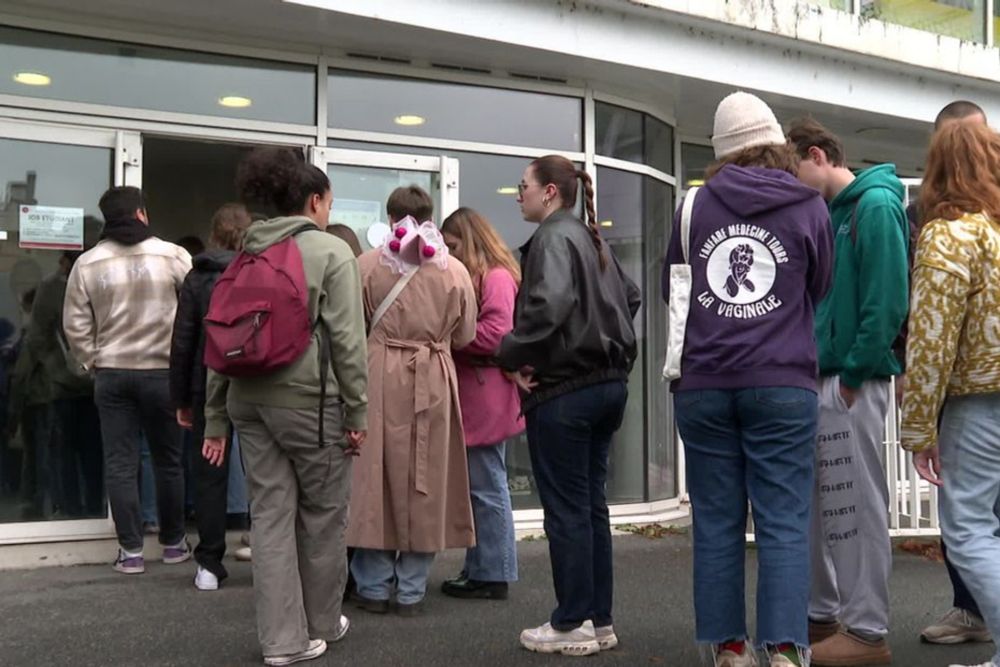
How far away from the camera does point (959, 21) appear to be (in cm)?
927

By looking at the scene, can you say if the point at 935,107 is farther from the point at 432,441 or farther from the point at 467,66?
the point at 432,441

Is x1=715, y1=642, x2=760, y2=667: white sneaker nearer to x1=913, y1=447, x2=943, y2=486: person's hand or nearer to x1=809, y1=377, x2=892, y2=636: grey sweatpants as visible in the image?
x1=809, y1=377, x2=892, y2=636: grey sweatpants

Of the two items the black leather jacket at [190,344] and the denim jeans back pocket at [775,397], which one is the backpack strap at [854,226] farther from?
the black leather jacket at [190,344]

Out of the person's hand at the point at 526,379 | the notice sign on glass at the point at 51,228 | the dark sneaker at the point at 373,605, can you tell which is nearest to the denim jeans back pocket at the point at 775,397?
the person's hand at the point at 526,379

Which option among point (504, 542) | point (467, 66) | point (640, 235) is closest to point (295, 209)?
point (504, 542)

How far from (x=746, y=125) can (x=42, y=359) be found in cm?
443

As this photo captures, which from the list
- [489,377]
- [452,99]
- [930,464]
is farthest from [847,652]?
[452,99]

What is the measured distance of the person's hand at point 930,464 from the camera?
3611 millimetres

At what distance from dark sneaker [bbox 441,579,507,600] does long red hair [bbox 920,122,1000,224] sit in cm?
Result: 272

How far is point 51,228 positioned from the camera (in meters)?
6.32

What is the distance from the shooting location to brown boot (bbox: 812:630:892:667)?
13.2ft

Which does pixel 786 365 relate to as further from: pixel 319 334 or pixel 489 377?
pixel 489 377

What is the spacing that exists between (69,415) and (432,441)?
2620mm

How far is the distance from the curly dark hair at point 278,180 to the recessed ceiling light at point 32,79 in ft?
8.89
